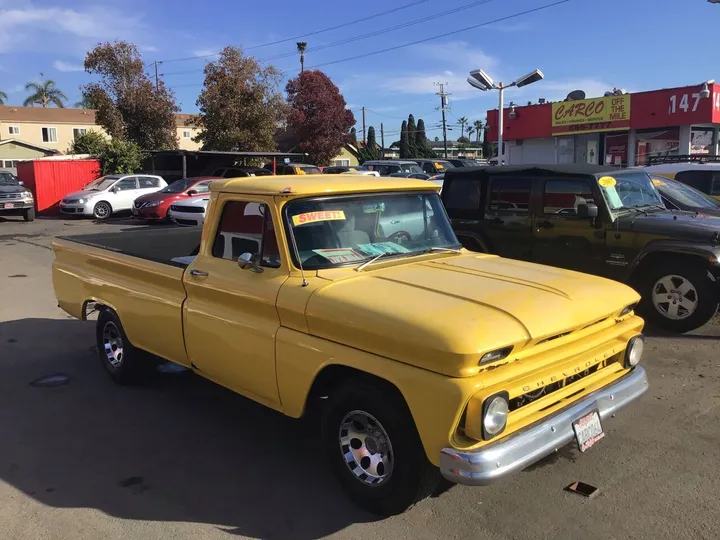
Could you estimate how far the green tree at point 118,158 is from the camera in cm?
2573

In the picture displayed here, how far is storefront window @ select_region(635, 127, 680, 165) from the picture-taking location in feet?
79.4

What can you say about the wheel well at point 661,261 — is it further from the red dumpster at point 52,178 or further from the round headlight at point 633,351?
the red dumpster at point 52,178

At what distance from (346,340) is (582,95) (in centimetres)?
2584

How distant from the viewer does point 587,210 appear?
7109 mm

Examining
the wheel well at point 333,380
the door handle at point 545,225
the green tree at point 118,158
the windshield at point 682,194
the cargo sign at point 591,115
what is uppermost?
the cargo sign at point 591,115

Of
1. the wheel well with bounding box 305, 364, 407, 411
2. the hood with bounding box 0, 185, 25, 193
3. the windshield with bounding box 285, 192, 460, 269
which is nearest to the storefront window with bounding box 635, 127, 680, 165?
the windshield with bounding box 285, 192, 460, 269

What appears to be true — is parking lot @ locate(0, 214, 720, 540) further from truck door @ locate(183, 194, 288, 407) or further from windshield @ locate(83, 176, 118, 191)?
windshield @ locate(83, 176, 118, 191)

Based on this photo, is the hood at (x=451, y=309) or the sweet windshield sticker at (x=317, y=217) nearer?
the hood at (x=451, y=309)

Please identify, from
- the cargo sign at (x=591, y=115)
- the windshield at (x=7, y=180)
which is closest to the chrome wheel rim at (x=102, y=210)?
the windshield at (x=7, y=180)

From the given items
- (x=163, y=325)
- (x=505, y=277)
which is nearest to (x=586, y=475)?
(x=505, y=277)

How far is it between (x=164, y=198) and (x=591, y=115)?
1761 centimetres

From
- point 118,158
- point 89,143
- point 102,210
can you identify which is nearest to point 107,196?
point 102,210

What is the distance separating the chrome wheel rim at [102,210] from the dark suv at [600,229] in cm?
1631

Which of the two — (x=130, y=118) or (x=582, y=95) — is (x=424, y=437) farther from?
(x=130, y=118)
